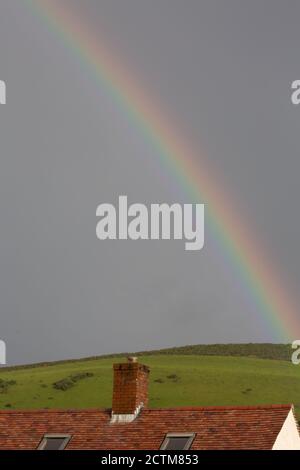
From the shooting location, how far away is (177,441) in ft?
125

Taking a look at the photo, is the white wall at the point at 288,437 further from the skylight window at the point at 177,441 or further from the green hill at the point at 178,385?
the green hill at the point at 178,385

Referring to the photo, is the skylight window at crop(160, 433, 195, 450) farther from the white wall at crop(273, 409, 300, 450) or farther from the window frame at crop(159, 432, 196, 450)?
the white wall at crop(273, 409, 300, 450)

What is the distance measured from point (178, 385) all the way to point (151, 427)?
309 feet

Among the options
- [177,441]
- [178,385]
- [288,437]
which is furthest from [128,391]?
[178,385]

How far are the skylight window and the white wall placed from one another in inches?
130

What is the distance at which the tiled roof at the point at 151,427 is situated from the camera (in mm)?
37375

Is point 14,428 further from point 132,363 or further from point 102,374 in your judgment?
point 102,374

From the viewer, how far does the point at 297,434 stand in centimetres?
4119

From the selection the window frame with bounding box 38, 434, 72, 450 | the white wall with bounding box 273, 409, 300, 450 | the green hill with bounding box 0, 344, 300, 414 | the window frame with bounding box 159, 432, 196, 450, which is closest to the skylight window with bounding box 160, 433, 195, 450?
the window frame with bounding box 159, 432, 196, 450

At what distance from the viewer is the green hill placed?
122938 mm

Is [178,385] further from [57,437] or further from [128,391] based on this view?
[57,437]

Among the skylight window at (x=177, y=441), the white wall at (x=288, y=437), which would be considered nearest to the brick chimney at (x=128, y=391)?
the skylight window at (x=177, y=441)

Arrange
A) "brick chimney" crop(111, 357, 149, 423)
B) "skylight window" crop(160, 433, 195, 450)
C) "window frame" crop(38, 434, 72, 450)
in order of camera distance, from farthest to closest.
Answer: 1. "brick chimney" crop(111, 357, 149, 423)
2. "window frame" crop(38, 434, 72, 450)
3. "skylight window" crop(160, 433, 195, 450)
